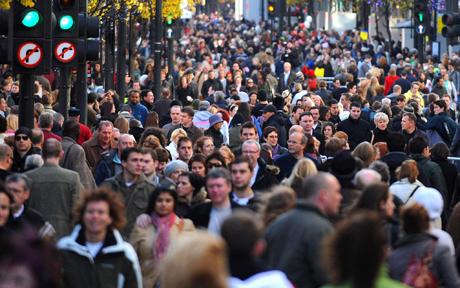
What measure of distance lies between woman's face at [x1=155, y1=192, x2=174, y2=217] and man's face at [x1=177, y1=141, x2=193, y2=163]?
5.95 metres

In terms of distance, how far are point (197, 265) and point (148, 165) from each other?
7.82 meters

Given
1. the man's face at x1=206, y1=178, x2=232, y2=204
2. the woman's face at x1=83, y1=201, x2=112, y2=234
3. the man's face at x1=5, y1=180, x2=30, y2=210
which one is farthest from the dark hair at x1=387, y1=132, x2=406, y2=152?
the woman's face at x1=83, y1=201, x2=112, y2=234

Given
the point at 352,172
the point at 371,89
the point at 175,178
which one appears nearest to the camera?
the point at 352,172

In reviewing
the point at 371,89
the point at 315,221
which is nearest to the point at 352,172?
the point at 315,221

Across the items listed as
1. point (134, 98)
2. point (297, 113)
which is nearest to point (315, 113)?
point (297, 113)

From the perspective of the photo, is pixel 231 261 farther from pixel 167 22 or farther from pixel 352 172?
pixel 167 22

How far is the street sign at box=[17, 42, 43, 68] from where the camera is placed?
16.7 meters

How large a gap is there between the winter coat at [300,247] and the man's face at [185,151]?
7.93 metres

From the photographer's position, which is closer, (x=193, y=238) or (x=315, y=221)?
(x=193, y=238)

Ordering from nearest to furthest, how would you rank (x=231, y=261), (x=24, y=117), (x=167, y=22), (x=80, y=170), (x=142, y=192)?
(x=231, y=261)
(x=142, y=192)
(x=80, y=170)
(x=24, y=117)
(x=167, y=22)

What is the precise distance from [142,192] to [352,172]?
194 cm

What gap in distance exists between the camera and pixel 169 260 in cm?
696

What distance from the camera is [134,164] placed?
45.8 ft

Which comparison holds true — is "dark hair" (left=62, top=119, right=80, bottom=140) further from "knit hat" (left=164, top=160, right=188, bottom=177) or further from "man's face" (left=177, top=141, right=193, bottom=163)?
"knit hat" (left=164, top=160, right=188, bottom=177)
